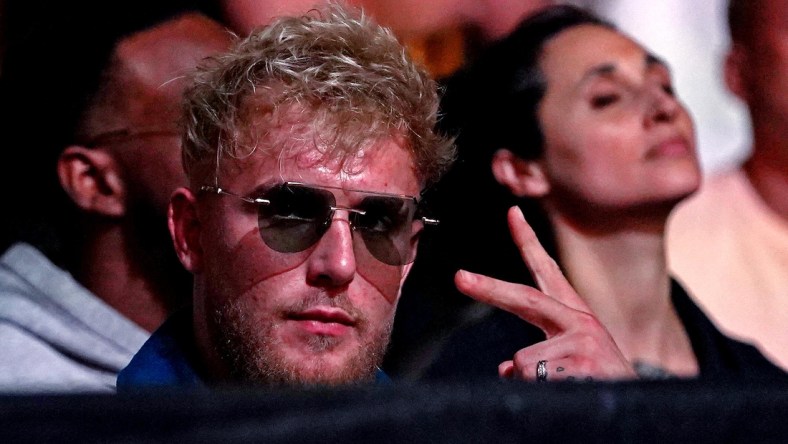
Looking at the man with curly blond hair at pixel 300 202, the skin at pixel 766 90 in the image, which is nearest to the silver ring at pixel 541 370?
the man with curly blond hair at pixel 300 202

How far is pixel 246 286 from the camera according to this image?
133cm

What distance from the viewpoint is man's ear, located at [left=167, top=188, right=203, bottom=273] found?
1.39 metres

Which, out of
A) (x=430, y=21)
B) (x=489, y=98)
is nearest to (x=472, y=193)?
(x=489, y=98)

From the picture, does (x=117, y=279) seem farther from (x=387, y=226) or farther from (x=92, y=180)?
(x=387, y=226)

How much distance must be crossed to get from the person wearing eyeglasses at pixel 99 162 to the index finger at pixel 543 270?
1.98 ft

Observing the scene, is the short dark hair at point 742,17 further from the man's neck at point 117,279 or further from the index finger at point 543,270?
the man's neck at point 117,279

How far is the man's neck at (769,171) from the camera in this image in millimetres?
1989

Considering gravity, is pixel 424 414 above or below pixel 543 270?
above

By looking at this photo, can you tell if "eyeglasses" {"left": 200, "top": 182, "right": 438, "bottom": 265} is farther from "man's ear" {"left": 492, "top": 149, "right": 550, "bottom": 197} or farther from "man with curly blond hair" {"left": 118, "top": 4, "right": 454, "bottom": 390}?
"man's ear" {"left": 492, "top": 149, "right": 550, "bottom": 197}

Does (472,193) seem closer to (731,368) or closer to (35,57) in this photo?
(731,368)

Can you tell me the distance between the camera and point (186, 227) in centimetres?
140

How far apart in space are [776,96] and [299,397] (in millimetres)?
1485

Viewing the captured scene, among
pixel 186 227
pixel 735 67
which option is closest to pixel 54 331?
pixel 186 227

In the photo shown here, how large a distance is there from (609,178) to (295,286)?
2.42ft
